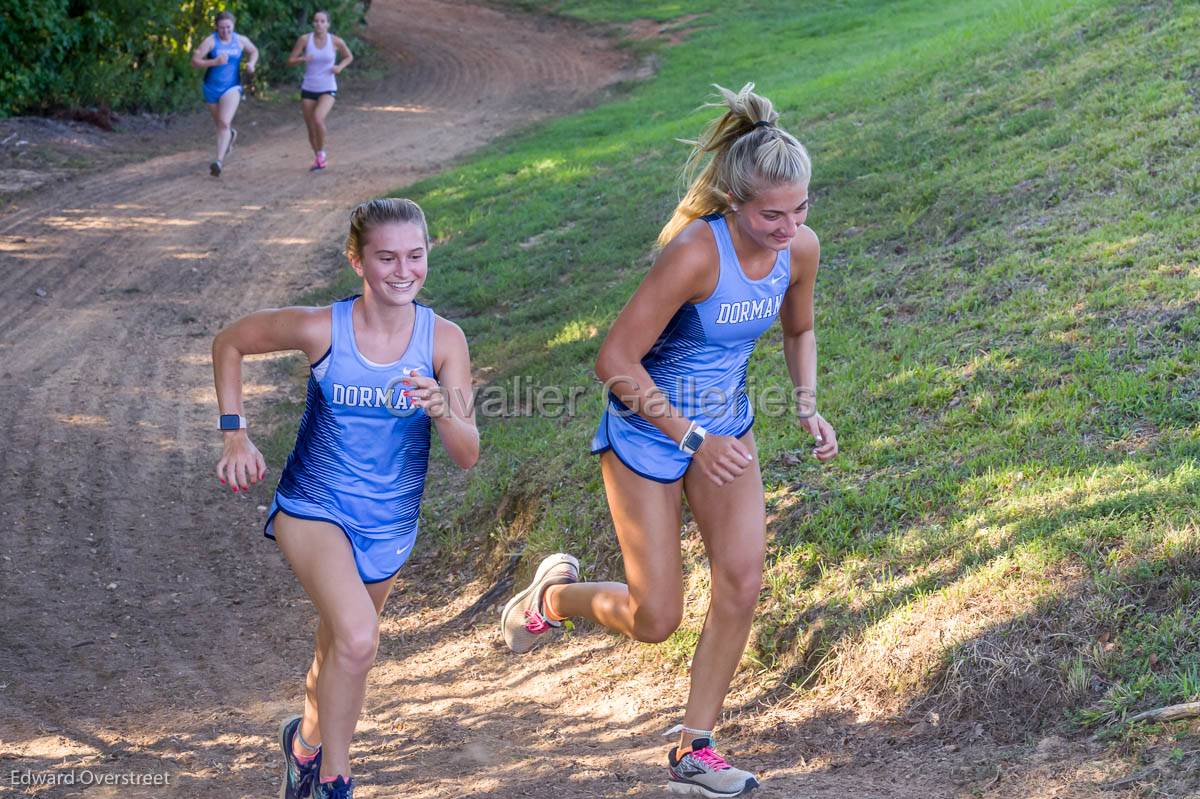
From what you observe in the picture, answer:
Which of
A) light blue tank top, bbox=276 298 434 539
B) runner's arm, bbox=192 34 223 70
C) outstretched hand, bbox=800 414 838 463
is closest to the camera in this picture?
light blue tank top, bbox=276 298 434 539

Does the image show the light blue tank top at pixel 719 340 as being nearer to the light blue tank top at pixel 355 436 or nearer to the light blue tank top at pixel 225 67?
the light blue tank top at pixel 355 436

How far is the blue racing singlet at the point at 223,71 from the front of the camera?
15391 millimetres

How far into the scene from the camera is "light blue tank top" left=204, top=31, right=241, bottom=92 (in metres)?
15.4

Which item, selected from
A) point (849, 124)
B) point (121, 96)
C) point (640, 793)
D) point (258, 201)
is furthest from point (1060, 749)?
point (121, 96)

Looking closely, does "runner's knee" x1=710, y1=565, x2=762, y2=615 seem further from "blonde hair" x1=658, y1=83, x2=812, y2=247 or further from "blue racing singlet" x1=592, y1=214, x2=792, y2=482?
"blonde hair" x1=658, y1=83, x2=812, y2=247

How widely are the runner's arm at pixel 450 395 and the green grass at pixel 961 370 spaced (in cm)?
199

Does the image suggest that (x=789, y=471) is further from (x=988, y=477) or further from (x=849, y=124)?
(x=849, y=124)

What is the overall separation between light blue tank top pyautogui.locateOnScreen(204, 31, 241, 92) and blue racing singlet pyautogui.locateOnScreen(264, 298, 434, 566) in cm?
1264

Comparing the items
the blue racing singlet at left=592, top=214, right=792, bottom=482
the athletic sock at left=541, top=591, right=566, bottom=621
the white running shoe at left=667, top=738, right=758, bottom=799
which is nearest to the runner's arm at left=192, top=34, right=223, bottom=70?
the athletic sock at left=541, top=591, right=566, bottom=621

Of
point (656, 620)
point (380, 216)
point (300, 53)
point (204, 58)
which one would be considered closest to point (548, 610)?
point (656, 620)

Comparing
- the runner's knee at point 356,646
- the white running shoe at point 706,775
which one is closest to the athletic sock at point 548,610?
the white running shoe at point 706,775

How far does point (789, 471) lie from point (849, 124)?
6.95 m

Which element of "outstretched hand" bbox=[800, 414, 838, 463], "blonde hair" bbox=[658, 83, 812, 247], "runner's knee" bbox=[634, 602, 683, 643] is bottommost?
"runner's knee" bbox=[634, 602, 683, 643]

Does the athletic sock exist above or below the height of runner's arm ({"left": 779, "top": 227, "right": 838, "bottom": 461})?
below
